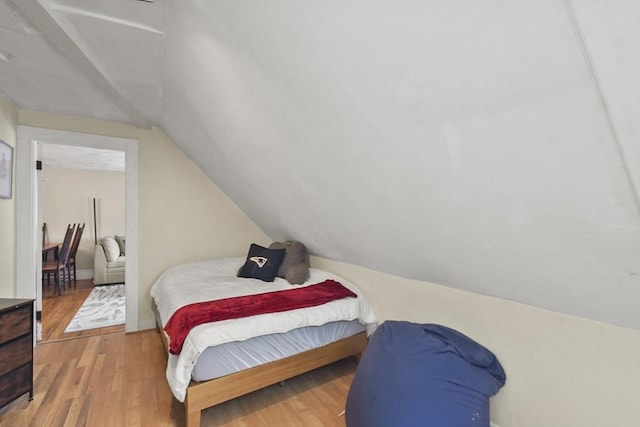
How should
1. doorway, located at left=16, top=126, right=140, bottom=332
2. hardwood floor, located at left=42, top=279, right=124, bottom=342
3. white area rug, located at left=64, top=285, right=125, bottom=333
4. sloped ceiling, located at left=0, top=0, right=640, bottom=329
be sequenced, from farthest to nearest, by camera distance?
white area rug, located at left=64, top=285, right=125, bottom=333 → hardwood floor, located at left=42, top=279, right=124, bottom=342 → doorway, located at left=16, top=126, right=140, bottom=332 → sloped ceiling, located at left=0, top=0, right=640, bottom=329

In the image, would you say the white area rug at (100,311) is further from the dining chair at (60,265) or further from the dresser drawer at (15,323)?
the dresser drawer at (15,323)

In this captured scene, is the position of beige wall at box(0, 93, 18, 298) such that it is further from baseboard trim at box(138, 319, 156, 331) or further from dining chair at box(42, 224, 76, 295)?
dining chair at box(42, 224, 76, 295)

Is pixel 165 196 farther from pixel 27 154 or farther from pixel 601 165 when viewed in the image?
pixel 601 165

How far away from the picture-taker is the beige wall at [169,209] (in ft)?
10.9

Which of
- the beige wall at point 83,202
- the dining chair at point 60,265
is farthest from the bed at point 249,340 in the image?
the beige wall at point 83,202

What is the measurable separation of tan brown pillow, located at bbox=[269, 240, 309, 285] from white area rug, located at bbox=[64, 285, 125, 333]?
2.10 m

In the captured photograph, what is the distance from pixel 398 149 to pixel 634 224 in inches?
30.7

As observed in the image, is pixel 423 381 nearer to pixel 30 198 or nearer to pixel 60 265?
pixel 30 198

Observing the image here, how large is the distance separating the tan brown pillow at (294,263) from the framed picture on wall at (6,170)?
7.61ft

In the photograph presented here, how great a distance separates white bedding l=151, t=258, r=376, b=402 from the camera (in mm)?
1729

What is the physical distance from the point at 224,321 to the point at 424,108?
162 cm

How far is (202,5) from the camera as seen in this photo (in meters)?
1.35

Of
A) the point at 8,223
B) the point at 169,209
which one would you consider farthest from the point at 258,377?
the point at 8,223

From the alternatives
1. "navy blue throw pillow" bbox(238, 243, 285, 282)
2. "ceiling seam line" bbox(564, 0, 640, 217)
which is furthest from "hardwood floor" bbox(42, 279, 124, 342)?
"ceiling seam line" bbox(564, 0, 640, 217)
